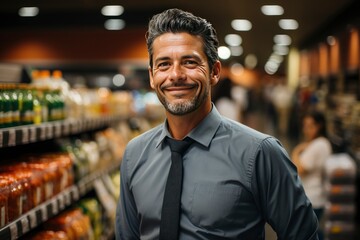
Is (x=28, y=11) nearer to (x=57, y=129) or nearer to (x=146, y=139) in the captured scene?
(x=57, y=129)

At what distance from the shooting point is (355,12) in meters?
9.87

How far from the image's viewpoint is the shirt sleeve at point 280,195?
77.0 inches

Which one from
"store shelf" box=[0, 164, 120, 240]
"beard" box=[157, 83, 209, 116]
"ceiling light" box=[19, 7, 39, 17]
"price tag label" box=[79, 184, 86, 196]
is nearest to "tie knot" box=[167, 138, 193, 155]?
"beard" box=[157, 83, 209, 116]

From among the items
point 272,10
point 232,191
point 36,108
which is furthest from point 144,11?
point 232,191

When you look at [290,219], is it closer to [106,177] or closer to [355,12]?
[106,177]

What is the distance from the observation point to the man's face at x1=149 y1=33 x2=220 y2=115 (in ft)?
6.56

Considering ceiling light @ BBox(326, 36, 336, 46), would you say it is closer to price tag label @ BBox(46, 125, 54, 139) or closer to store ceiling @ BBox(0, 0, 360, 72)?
store ceiling @ BBox(0, 0, 360, 72)

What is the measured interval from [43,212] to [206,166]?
1587 millimetres

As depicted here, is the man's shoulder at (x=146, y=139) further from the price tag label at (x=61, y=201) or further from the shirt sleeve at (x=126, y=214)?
the price tag label at (x=61, y=201)

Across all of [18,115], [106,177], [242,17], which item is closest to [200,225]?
[18,115]

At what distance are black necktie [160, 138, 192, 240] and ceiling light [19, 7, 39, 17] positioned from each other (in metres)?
9.27

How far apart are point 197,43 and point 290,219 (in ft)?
2.44

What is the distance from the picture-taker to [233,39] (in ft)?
66.3

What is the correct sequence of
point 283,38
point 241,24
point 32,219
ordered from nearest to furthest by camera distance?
1. point 32,219
2. point 241,24
3. point 283,38
